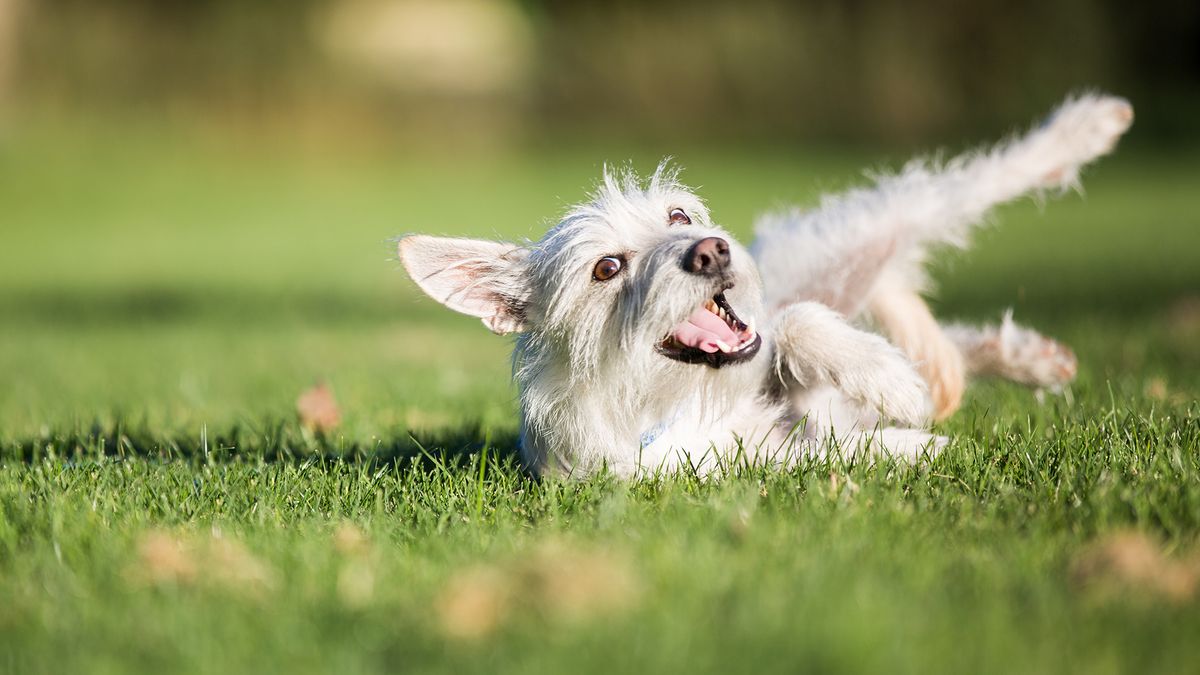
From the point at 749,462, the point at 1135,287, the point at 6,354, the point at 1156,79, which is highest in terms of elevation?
the point at 1156,79

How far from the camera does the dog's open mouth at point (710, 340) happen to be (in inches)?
148

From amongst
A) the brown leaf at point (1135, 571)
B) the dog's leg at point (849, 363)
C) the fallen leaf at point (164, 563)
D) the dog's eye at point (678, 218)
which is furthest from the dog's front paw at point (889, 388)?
the fallen leaf at point (164, 563)

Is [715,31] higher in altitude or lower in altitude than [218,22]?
higher

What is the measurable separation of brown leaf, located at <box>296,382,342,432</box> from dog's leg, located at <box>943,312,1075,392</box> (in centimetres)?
271

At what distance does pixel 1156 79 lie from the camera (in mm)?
27297

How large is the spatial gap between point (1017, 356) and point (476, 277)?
95.4 inches

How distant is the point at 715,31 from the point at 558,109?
4457 millimetres

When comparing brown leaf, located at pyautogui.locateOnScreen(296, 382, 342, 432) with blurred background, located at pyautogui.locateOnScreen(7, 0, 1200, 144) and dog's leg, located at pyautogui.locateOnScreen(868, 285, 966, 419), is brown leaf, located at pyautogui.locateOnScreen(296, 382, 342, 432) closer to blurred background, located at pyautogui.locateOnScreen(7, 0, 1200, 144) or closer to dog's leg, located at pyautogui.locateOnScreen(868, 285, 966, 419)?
dog's leg, located at pyautogui.locateOnScreen(868, 285, 966, 419)

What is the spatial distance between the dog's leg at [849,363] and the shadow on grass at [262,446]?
106 cm

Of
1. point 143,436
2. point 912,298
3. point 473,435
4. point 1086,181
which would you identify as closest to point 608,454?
point 473,435

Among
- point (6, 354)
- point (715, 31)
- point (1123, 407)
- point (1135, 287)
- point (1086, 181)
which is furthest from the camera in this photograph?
point (715, 31)

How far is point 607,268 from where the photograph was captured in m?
3.88

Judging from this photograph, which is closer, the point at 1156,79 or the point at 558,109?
the point at 1156,79

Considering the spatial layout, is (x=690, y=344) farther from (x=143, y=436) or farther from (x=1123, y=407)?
(x=143, y=436)
